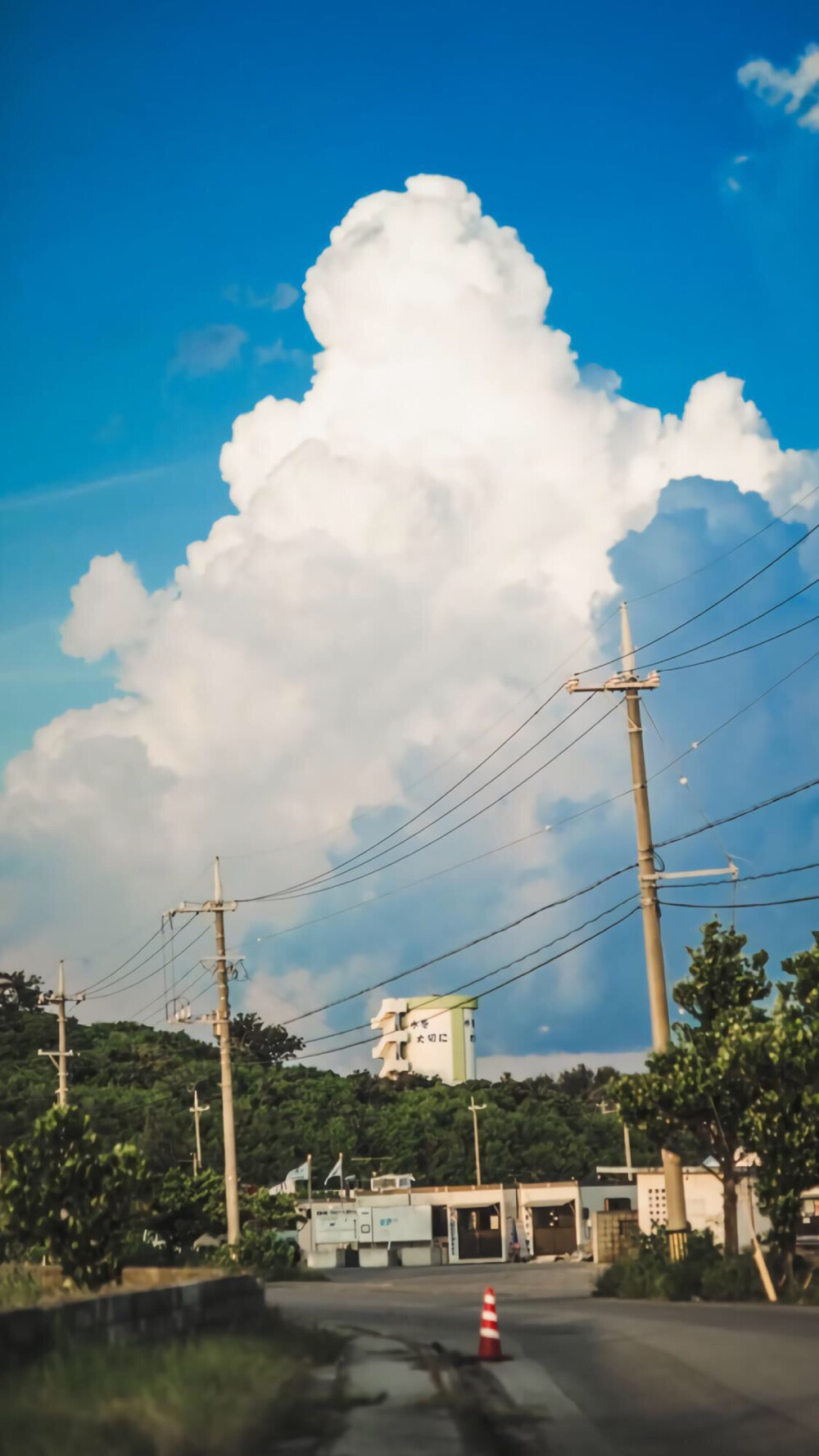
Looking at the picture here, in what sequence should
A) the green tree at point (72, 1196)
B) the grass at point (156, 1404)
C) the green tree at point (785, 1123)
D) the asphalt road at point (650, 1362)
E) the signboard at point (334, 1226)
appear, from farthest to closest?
the signboard at point (334, 1226) → the green tree at point (785, 1123) → the green tree at point (72, 1196) → the asphalt road at point (650, 1362) → the grass at point (156, 1404)

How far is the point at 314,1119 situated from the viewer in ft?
352

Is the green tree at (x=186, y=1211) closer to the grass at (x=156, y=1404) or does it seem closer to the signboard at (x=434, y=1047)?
the grass at (x=156, y=1404)

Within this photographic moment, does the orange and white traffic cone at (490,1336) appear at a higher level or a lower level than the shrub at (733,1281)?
higher

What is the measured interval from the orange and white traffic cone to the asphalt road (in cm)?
46

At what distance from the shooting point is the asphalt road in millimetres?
11883

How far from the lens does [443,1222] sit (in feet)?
265

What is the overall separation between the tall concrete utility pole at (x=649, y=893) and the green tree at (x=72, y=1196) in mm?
13040

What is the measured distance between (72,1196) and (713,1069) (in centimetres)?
1290

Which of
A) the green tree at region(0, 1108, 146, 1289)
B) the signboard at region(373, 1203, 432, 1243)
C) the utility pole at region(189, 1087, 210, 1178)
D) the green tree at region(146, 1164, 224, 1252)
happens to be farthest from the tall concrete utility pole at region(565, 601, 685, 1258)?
the utility pole at region(189, 1087, 210, 1178)

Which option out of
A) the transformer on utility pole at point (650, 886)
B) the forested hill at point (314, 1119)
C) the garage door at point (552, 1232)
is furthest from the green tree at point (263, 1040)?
the transformer on utility pole at point (650, 886)

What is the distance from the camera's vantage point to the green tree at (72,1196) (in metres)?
20.4

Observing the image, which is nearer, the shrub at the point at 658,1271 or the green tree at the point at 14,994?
the shrub at the point at 658,1271

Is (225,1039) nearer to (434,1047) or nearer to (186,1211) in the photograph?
(186,1211)

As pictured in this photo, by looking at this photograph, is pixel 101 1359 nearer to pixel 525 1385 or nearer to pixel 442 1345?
pixel 525 1385
